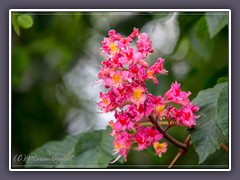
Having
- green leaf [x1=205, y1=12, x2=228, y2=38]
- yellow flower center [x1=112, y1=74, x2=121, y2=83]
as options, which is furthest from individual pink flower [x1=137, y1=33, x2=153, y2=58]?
green leaf [x1=205, y1=12, x2=228, y2=38]

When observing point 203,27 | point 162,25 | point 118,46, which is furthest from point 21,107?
point 118,46

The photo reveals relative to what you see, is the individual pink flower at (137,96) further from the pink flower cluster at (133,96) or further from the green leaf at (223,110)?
the green leaf at (223,110)

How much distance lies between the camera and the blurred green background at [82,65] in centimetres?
243

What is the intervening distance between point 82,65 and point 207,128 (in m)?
1.37

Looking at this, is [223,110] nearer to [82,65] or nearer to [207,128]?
[207,128]

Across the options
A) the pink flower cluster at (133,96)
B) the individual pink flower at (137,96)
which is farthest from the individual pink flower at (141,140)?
the individual pink flower at (137,96)

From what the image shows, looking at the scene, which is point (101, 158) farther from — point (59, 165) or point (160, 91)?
point (160, 91)

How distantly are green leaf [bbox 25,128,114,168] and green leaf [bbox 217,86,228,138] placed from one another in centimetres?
46

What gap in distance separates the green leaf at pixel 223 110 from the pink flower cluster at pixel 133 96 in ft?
0.32

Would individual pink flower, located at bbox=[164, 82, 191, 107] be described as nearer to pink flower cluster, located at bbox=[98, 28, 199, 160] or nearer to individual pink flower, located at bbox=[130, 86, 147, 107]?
pink flower cluster, located at bbox=[98, 28, 199, 160]

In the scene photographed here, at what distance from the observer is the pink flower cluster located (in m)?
1.64

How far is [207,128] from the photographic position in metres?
1.81

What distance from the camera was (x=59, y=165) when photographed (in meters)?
2.10

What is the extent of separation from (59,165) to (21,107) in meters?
1.05
